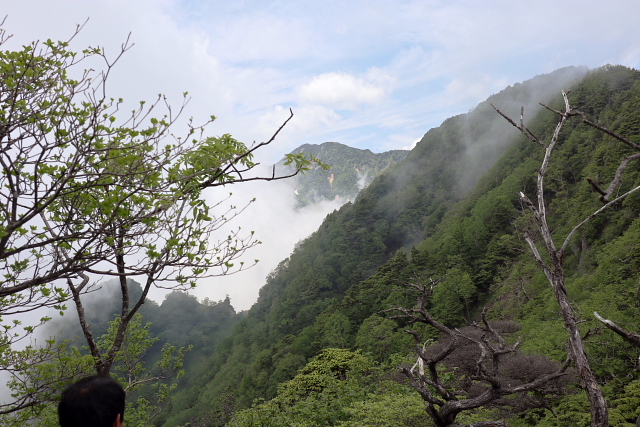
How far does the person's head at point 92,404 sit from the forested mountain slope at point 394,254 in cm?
2721

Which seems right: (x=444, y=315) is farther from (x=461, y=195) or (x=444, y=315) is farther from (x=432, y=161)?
(x=432, y=161)

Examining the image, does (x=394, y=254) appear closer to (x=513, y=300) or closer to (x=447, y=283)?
(x=447, y=283)

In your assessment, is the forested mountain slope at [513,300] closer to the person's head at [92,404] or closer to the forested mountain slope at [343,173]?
the person's head at [92,404]

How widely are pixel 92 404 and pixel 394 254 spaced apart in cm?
6676

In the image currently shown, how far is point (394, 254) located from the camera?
66.7m

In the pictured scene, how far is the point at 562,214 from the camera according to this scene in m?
38.8

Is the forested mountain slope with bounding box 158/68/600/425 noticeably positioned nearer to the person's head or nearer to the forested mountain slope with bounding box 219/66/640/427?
the forested mountain slope with bounding box 219/66/640/427

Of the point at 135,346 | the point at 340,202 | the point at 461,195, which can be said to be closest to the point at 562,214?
the point at 461,195

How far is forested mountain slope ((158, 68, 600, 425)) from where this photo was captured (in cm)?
4028

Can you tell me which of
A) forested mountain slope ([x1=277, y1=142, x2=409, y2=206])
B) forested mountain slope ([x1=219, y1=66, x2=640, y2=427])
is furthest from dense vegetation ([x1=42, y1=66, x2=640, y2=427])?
forested mountain slope ([x1=277, y1=142, x2=409, y2=206])

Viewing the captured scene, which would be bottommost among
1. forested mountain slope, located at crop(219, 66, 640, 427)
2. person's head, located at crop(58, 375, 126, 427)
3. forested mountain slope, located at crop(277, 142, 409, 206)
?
forested mountain slope, located at crop(219, 66, 640, 427)

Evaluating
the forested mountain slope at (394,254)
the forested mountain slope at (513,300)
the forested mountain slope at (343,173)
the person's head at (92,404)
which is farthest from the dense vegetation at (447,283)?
the forested mountain slope at (343,173)

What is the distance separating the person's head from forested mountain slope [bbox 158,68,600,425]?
2721 centimetres

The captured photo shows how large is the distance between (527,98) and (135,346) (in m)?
91.5
